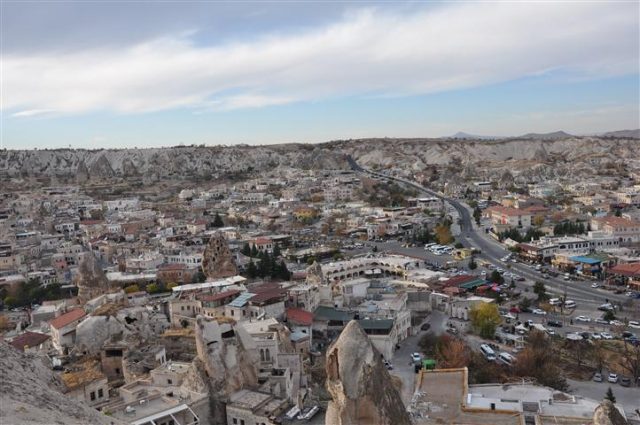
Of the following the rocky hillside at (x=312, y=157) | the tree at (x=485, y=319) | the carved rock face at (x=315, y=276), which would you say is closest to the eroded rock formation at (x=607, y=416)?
the tree at (x=485, y=319)

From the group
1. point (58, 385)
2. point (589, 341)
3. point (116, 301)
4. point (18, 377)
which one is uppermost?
point (18, 377)

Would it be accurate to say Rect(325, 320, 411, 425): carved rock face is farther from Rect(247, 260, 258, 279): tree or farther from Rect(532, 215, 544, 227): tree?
Rect(532, 215, 544, 227): tree

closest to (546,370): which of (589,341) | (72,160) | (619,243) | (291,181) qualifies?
(589,341)

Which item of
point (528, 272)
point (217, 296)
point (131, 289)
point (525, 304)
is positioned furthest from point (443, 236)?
point (217, 296)

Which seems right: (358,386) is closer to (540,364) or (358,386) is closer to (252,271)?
(540,364)

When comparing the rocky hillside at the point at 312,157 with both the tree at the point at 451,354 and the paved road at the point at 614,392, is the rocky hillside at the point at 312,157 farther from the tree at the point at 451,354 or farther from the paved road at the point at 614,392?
the paved road at the point at 614,392

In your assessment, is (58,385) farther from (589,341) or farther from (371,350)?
(589,341)
